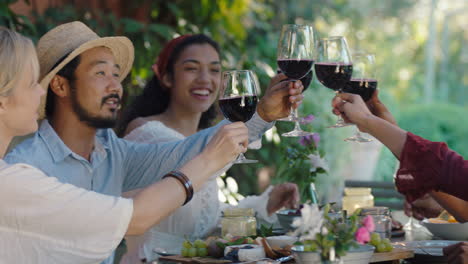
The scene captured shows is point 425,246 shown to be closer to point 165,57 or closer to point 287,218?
point 287,218

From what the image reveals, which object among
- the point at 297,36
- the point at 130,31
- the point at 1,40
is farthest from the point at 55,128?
the point at 130,31

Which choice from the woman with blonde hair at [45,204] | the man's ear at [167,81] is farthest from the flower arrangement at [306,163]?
the woman with blonde hair at [45,204]

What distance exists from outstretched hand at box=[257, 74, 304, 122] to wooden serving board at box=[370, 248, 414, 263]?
2.01 ft

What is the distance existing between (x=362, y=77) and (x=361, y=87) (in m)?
0.04

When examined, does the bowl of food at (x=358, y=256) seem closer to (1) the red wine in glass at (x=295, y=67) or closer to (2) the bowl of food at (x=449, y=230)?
(1) the red wine in glass at (x=295, y=67)

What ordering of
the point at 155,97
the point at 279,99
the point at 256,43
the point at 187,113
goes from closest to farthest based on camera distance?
1. the point at 279,99
2. the point at 187,113
3. the point at 155,97
4. the point at 256,43

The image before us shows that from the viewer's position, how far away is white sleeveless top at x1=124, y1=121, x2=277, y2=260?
2.99 metres

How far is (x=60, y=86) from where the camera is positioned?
8.16 ft

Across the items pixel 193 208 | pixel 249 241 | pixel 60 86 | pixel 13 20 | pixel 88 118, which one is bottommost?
pixel 193 208

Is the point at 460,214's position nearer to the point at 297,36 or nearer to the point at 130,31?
the point at 297,36

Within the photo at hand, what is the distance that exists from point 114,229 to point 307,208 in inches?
22.6

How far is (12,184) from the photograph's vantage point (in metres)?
1.72

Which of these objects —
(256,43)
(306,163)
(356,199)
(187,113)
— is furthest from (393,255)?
(256,43)

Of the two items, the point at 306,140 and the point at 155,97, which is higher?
the point at 155,97
